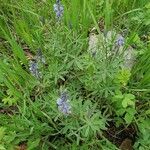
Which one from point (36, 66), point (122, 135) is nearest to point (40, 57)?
point (36, 66)

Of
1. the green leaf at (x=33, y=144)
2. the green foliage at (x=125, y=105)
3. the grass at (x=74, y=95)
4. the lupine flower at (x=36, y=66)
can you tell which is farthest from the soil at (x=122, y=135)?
the lupine flower at (x=36, y=66)

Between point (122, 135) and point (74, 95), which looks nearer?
point (74, 95)

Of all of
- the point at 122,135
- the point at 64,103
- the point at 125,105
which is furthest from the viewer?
the point at 122,135

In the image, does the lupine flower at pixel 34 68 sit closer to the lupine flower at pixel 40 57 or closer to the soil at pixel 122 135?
the lupine flower at pixel 40 57

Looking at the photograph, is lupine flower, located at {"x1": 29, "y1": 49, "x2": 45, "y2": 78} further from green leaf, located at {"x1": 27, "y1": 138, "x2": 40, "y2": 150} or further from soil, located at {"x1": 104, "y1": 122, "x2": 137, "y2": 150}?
soil, located at {"x1": 104, "y1": 122, "x2": 137, "y2": 150}

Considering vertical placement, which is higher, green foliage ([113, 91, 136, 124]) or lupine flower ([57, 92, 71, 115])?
lupine flower ([57, 92, 71, 115])

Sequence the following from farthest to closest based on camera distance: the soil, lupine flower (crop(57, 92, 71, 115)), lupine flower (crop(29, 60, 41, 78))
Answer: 1. the soil
2. lupine flower (crop(29, 60, 41, 78))
3. lupine flower (crop(57, 92, 71, 115))

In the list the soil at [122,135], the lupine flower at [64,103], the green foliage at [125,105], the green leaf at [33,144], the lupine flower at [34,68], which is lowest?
the soil at [122,135]

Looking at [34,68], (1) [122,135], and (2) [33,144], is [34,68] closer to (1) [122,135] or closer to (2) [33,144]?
(2) [33,144]

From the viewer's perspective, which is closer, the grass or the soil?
the grass

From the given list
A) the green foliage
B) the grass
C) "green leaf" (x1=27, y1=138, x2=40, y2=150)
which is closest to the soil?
the grass

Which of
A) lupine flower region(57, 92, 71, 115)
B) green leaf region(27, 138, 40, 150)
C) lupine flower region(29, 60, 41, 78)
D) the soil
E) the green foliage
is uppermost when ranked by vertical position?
lupine flower region(29, 60, 41, 78)

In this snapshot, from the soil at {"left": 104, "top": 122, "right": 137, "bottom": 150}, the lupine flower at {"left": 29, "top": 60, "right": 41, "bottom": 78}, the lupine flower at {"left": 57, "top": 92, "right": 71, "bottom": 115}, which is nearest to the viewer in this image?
the lupine flower at {"left": 57, "top": 92, "right": 71, "bottom": 115}
